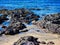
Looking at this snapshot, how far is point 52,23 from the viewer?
3.23 meters

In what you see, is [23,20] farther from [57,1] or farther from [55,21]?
[57,1]

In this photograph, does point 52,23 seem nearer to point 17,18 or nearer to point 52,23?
point 52,23

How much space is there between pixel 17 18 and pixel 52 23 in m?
0.69

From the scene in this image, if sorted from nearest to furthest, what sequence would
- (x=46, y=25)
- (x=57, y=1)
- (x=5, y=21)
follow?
1. (x=46, y=25)
2. (x=5, y=21)
3. (x=57, y=1)

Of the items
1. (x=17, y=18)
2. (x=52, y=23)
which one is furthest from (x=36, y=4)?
(x=52, y=23)

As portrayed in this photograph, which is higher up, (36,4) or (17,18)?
(36,4)

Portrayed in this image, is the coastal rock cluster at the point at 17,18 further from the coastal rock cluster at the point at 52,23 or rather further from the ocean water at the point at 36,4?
the coastal rock cluster at the point at 52,23

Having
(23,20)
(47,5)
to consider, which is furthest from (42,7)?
(23,20)

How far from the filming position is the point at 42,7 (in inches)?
149

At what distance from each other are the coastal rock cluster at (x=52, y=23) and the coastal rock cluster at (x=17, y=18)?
9.3 inches

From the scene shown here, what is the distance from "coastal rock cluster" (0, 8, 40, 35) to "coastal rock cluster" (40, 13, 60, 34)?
24 cm

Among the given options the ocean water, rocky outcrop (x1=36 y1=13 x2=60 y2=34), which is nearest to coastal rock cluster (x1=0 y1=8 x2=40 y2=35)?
the ocean water

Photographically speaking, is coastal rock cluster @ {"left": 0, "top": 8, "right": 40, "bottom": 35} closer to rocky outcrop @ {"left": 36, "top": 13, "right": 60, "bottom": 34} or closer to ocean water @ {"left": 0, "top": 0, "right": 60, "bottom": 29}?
ocean water @ {"left": 0, "top": 0, "right": 60, "bottom": 29}

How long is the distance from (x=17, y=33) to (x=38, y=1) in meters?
1.02
